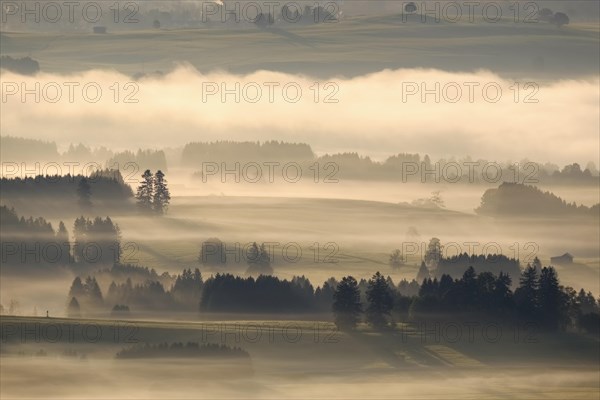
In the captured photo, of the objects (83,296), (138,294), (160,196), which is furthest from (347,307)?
(160,196)

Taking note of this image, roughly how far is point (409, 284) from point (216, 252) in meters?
21.0

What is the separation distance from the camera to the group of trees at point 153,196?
18150 centimetres

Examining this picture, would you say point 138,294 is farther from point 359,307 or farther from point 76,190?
point 76,190

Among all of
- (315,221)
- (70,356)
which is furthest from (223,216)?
(70,356)

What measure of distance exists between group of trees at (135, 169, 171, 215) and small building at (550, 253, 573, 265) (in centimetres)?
4209

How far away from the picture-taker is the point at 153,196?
186250mm

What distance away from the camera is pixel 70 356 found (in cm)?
12206

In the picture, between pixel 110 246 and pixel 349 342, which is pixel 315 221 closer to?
pixel 110 246

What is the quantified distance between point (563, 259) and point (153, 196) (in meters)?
45.2

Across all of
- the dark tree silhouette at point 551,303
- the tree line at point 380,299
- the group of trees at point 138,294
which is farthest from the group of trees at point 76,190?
the dark tree silhouette at point 551,303

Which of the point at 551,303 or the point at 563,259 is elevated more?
the point at 563,259

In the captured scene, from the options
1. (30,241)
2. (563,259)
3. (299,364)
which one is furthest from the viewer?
(563,259)

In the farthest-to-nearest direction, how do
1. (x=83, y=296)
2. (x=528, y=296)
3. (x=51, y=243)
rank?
(x=51, y=243) < (x=83, y=296) < (x=528, y=296)

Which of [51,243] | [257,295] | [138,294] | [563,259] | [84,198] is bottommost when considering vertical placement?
[257,295]
